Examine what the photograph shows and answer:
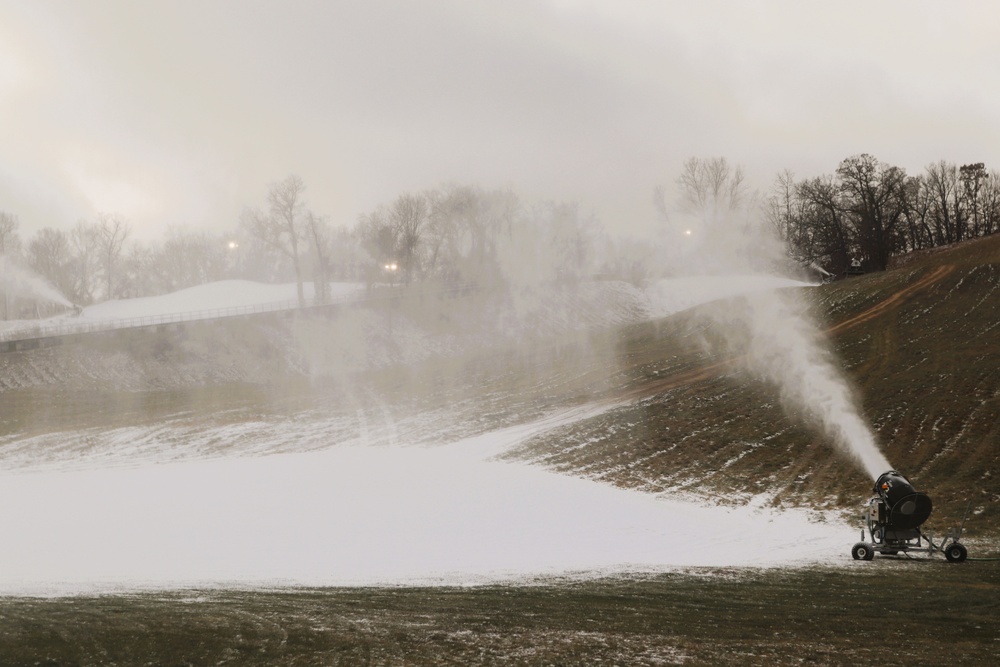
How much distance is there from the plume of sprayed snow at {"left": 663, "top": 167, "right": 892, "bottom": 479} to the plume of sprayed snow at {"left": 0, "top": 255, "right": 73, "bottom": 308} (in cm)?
6037

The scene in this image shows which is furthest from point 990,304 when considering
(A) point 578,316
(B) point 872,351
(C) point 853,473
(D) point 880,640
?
(D) point 880,640

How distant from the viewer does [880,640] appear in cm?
988

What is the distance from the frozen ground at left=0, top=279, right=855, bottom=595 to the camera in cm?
1619

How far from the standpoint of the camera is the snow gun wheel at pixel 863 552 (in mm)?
15070

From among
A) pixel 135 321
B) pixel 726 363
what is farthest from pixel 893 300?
pixel 135 321

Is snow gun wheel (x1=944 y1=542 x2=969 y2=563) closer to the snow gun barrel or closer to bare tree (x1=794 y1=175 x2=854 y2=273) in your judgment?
the snow gun barrel

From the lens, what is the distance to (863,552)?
15.1m

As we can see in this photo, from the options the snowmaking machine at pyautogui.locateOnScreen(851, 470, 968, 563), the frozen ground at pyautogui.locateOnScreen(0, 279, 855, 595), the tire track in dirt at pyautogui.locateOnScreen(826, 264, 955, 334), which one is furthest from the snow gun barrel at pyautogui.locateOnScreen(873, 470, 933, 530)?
the tire track in dirt at pyautogui.locateOnScreen(826, 264, 955, 334)

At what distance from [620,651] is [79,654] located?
22.7 feet

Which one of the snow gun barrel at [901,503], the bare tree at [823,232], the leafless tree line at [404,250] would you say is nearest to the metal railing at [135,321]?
the leafless tree line at [404,250]

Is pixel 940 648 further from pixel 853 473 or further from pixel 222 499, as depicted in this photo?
pixel 222 499

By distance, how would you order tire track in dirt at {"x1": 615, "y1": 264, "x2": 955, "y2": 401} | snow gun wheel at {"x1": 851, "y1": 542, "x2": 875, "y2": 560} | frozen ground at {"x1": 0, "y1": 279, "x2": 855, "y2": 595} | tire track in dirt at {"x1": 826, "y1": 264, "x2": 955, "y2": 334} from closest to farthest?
snow gun wheel at {"x1": 851, "y1": 542, "x2": 875, "y2": 560}
frozen ground at {"x1": 0, "y1": 279, "x2": 855, "y2": 595}
tire track in dirt at {"x1": 615, "y1": 264, "x2": 955, "y2": 401}
tire track in dirt at {"x1": 826, "y1": 264, "x2": 955, "y2": 334}

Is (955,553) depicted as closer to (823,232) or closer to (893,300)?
(893,300)

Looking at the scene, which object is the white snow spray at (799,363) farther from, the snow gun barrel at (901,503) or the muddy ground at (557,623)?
the muddy ground at (557,623)
